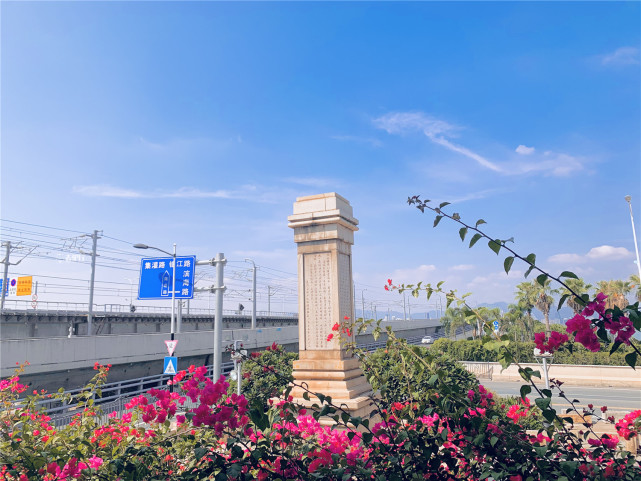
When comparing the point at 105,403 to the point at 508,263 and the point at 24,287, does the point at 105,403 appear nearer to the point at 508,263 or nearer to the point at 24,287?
the point at 508,263

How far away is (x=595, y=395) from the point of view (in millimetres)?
20406

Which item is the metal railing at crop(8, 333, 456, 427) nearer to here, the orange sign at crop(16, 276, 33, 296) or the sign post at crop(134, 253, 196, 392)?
the sign post at crop(134, 253, 196, 392)

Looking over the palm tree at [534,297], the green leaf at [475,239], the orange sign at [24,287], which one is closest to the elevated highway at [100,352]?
the orange sign at [24,287]

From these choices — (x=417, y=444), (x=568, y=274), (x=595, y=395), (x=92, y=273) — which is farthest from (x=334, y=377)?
(x=92, y=273)

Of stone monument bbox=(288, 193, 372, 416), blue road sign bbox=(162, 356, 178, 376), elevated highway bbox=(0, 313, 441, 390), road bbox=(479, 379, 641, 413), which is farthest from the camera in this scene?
road bbox=(479, 379, 641, 413)

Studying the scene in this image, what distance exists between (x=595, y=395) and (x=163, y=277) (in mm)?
23415

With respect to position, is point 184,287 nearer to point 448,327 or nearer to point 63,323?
point 63,323


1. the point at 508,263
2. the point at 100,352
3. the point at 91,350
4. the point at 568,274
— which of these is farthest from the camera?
the point at 100,352

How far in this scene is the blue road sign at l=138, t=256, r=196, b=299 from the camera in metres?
21.1

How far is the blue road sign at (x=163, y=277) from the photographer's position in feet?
69.4

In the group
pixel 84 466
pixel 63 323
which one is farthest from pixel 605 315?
pixel 63 323

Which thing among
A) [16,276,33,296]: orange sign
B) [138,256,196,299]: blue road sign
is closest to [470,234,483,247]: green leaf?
[138,256,196,299]: blue road sign

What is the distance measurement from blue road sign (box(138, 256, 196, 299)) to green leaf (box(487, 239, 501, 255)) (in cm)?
2012

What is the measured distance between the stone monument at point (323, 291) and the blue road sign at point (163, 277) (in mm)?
13318
